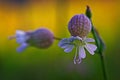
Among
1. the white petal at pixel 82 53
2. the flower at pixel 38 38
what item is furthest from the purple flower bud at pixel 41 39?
the white petal at pixel 82 53

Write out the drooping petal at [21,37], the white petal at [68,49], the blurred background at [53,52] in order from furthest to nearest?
the blurred background at [53,52] < the drooping petal at [21,37] < the white petal at [68,49]

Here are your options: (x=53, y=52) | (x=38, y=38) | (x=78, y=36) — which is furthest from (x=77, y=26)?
(x=53, y=52)

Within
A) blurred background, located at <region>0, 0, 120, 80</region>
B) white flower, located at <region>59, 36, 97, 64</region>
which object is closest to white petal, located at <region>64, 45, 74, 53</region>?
white flower, located at <region>59, 36, 97, 64</region>

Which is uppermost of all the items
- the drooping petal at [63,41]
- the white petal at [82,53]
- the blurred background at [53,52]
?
the blurred background at [53,52]

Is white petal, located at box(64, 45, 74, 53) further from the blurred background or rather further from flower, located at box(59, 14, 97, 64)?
the blurred background

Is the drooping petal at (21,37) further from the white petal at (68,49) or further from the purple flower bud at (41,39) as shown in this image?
the white petal at (68,49)

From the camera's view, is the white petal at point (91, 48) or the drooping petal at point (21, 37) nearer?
the white petal at point (91, 48)

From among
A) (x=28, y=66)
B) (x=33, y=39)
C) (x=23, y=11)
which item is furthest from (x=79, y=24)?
(x=23, y=11)
